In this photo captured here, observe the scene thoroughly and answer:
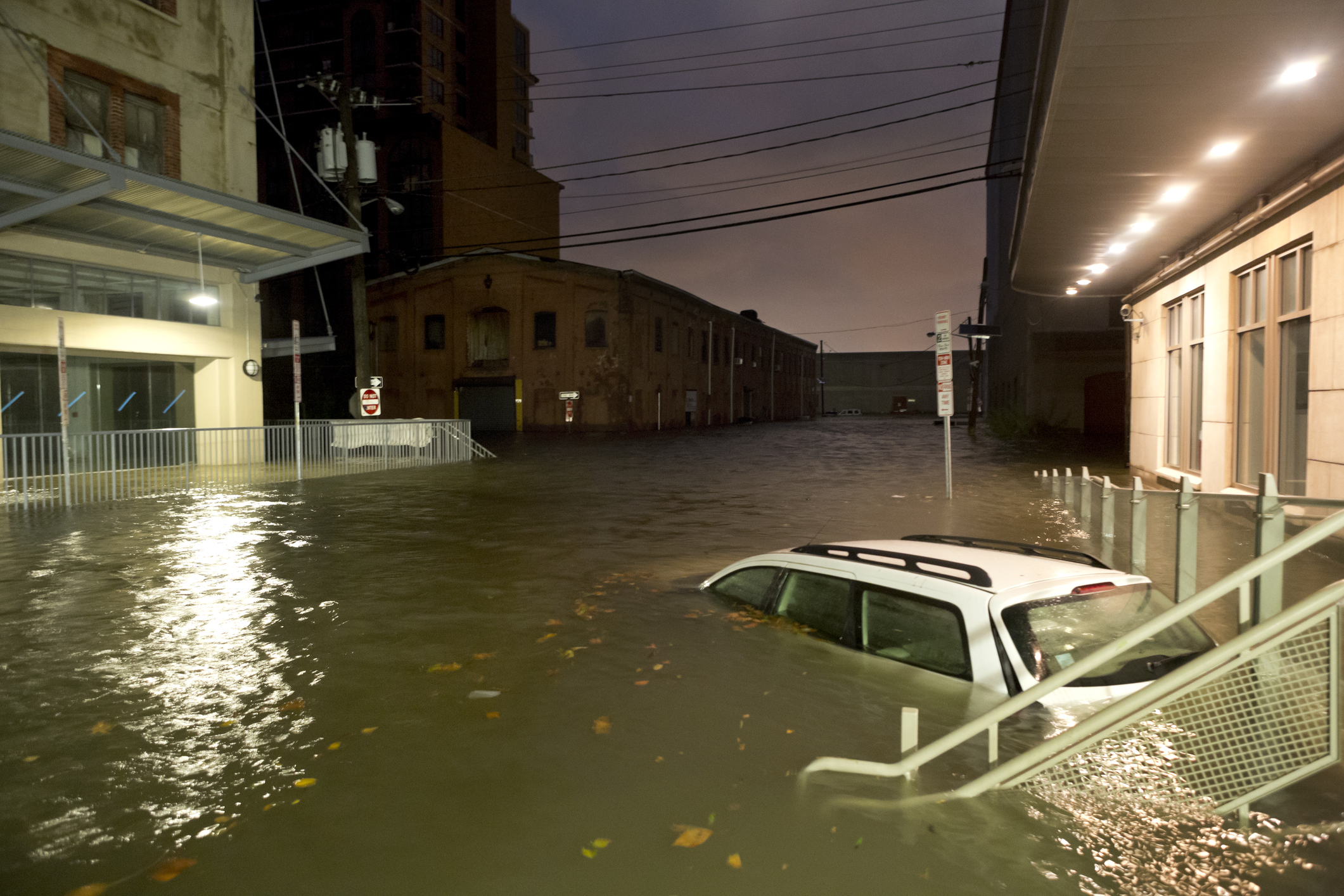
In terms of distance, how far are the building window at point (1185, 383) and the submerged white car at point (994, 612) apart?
1173 centimetres

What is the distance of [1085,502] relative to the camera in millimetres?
12523

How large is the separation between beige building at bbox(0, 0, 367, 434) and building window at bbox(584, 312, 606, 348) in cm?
2315

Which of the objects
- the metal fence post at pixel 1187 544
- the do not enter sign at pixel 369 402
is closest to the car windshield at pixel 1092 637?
the metal fence post at pixel 1187 544

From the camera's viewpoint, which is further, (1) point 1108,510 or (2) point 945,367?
(2) point 945,367

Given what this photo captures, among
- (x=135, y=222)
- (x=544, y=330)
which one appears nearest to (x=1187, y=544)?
(x=135, y=222)

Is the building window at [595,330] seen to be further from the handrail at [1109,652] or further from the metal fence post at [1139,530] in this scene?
the handrail at [1109,652]

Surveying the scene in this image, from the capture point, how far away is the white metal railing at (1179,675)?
3.18 metres

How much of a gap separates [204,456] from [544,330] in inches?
1118

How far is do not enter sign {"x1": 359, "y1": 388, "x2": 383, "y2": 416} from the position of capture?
23406 mm

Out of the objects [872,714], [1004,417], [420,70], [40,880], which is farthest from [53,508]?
[420,70]

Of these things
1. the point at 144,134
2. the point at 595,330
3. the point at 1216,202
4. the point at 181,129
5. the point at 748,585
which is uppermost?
the point at 181,129

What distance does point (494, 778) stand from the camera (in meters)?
4.43

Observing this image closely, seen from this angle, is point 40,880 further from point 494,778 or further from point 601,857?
point 601,857

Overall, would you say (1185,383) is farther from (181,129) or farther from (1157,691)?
(181,129)
